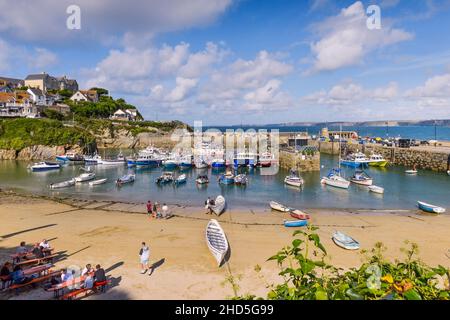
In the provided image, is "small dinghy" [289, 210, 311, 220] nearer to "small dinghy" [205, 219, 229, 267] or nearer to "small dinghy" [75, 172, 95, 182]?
"small dinghy" [205, 219, 229, 267]

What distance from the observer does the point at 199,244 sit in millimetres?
17359

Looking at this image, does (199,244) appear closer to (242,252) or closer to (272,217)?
(242,252)

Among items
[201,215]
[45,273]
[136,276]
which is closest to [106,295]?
[136,276]

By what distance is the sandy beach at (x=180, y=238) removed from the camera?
12.4 m

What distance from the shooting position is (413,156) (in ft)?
189

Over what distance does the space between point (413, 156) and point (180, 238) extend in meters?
53.5

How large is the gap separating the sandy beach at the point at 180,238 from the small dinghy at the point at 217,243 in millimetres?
412

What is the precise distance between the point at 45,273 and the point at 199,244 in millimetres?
7319

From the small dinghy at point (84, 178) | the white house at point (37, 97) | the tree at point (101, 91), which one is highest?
the tree at point (101, 91)

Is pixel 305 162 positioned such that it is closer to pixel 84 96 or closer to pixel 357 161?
pixel 357 161

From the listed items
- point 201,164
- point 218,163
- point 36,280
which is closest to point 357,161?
point 218,163

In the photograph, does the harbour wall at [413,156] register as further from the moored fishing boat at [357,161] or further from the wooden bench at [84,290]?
the wooden bench at [84,290]

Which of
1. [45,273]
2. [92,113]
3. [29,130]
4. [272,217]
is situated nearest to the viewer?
[45,273]

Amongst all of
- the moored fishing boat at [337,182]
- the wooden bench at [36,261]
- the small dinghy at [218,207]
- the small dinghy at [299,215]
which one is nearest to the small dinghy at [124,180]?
the small dinghy at [218,207]
